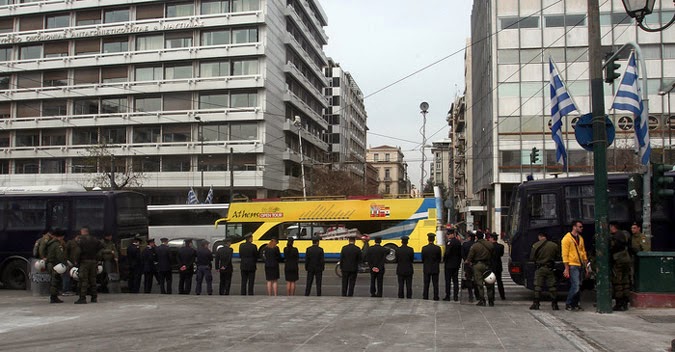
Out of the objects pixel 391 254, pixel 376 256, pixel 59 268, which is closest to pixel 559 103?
pixel 376 256

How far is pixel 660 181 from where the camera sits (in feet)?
38.3

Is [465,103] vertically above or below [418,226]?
above

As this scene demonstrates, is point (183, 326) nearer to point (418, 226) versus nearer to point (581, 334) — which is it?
point (581, 334)

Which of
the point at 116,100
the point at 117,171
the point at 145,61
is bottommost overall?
the point at 117,171

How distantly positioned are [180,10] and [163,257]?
42.9m

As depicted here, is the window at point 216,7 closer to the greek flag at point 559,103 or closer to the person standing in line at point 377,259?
the greek flag at point 559,103

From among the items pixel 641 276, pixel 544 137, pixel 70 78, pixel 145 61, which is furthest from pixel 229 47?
pixel 641 276

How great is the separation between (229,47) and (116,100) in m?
12.6

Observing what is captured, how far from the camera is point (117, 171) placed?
5156 centimetres

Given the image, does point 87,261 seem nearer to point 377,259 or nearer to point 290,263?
point 290,263

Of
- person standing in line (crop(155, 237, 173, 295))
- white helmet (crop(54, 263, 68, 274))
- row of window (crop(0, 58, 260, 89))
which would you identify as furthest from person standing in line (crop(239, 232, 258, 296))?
row of window (crop(0, 58, 260, 89))

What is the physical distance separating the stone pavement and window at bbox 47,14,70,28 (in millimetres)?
50259

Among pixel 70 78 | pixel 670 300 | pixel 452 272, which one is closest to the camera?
pixel 670 300

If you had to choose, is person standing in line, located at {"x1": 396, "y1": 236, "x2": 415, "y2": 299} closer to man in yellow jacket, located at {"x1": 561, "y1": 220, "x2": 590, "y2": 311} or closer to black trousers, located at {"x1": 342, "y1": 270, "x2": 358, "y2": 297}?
black trousers, located at {"x1": 342, "y1": 270, "x2": 358, "y2": 297}
